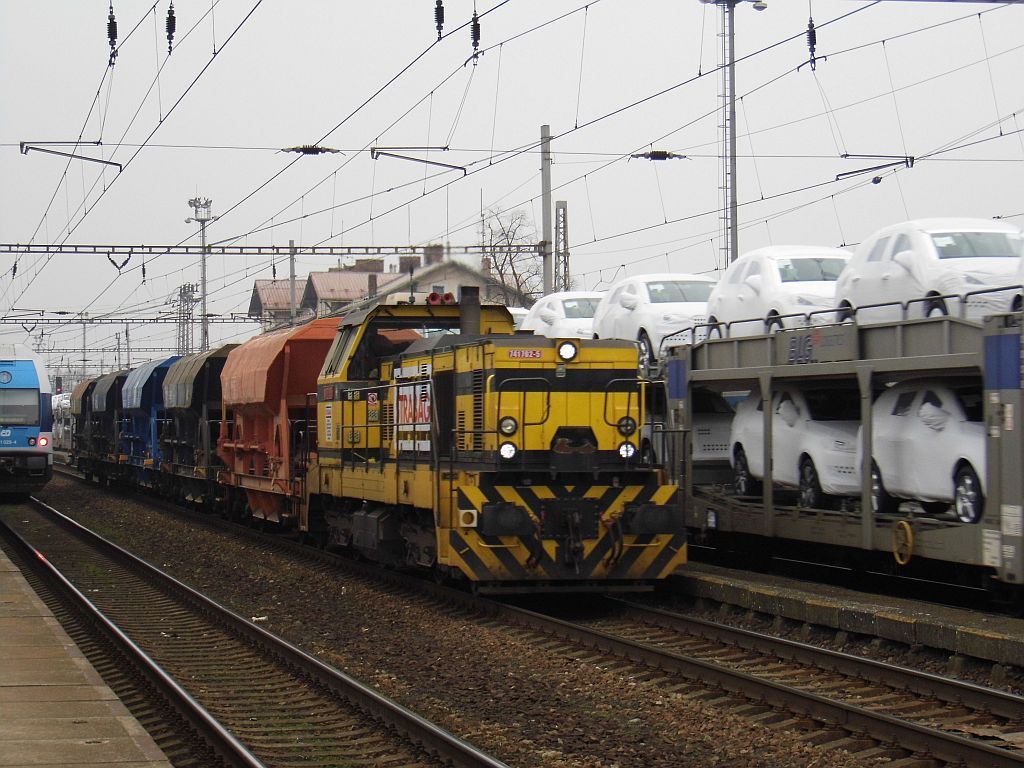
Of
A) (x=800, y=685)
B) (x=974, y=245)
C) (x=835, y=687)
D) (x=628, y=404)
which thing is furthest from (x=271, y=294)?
(x=835, y=687)

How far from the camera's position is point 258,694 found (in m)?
9.65

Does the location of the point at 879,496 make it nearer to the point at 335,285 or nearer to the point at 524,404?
the point at 524,404

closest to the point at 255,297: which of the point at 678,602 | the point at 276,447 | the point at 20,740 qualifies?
the point at 276,447

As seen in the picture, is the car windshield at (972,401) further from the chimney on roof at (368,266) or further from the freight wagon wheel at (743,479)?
the chimney on roof at (368,266)

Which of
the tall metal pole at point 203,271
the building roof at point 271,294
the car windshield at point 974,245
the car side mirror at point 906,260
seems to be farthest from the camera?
the building roof at point 271,294

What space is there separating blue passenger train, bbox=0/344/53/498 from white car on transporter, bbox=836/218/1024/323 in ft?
60.4

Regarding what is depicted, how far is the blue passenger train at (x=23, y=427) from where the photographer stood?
85.8 feet

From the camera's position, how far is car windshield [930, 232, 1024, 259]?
12570 mm

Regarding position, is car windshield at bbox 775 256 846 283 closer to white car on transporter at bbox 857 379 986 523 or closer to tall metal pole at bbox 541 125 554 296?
white car on transporter at bbox 857 379 986 523

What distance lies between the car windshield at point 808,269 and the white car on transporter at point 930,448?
314 centimetres

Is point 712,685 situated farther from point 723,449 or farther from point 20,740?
point 723,449

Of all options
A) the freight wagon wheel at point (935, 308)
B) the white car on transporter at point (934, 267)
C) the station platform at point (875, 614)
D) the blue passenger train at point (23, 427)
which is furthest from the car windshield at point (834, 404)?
the blue passenger train at point (23, 427)

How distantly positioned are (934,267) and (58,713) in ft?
→ 29.0

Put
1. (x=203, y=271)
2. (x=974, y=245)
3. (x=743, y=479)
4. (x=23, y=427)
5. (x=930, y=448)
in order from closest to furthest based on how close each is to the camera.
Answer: (x=930, y=448), (x=974, y=245), (x=743, y=479), (x=23, y=427), (x=203, y=271)
